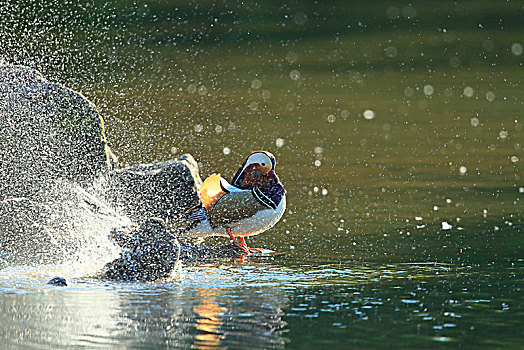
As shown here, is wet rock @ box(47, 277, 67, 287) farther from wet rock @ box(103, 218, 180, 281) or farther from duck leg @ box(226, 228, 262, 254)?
Result: duck leg @ box(226, 228, 262, 254)

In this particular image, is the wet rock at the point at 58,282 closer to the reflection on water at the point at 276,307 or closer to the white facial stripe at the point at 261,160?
the reflection on water at the point at 276,307

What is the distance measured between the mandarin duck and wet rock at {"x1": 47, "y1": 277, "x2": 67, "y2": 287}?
7.28 feet

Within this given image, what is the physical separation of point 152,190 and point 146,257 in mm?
2747

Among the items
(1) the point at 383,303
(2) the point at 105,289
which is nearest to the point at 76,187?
(2) the point at 105,289

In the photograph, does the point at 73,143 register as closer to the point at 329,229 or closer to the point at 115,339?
the point at 329,229

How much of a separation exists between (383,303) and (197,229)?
327 cm

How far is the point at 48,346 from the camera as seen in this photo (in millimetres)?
7840

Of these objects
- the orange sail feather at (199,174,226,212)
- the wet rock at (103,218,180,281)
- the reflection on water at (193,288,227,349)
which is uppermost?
the orange sail feather at (199,174,226,212)

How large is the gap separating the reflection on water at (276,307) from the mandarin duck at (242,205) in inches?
35.3

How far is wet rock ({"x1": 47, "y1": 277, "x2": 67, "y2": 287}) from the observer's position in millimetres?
9938

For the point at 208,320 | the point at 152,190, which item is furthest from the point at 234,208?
the point at 208,320

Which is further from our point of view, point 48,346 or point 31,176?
point 31,176

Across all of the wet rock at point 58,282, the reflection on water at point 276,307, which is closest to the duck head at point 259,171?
the reflection on water at point 276,307

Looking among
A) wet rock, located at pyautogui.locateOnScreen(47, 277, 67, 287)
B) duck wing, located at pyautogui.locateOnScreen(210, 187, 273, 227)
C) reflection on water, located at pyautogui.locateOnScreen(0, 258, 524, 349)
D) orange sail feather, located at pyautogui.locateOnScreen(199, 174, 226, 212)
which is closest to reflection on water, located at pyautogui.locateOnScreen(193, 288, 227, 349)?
reflection on water, located at pyautogui.locateOnScreen(0, 258, 524, 349)
